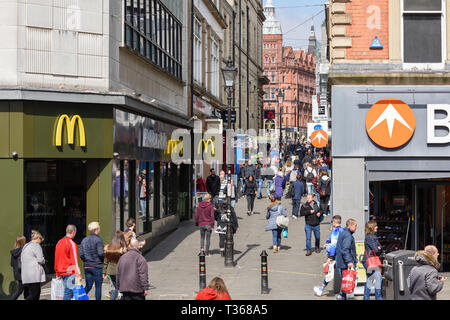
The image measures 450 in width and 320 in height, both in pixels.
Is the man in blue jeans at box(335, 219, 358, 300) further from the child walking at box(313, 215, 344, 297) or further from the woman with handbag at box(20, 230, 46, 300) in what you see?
the woman with handbag at box(20, 230, 46, 300)

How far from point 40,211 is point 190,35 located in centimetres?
1496

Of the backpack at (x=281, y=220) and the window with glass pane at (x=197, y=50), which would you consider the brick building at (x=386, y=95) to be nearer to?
the backpack at (x=281, y=220)

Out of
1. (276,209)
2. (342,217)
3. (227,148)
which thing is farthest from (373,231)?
(227,148)

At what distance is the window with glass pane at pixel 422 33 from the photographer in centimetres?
1794

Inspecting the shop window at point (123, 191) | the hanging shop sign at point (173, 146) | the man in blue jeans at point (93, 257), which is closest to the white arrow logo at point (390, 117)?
the shop window at point (123, 191)

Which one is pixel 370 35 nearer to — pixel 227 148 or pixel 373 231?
pixel 373 231

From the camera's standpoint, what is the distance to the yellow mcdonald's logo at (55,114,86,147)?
17300mm

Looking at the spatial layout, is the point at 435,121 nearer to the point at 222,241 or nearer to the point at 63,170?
the point at 222,241

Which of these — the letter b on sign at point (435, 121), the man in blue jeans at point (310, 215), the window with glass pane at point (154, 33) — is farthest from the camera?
the man in blue jeans at point (310, 215)

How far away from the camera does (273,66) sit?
620ft

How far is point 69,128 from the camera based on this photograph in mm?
17594

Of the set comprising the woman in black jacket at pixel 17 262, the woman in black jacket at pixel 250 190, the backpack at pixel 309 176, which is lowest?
the woman in black jacket at pixel 17 262

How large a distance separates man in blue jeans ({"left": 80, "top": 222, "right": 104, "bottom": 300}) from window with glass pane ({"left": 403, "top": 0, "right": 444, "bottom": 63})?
27.7 feet

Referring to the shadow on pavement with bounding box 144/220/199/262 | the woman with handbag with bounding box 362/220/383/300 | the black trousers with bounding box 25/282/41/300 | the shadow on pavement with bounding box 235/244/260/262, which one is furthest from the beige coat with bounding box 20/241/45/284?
the shadow on pavement with bounding box 235/244/260/262
